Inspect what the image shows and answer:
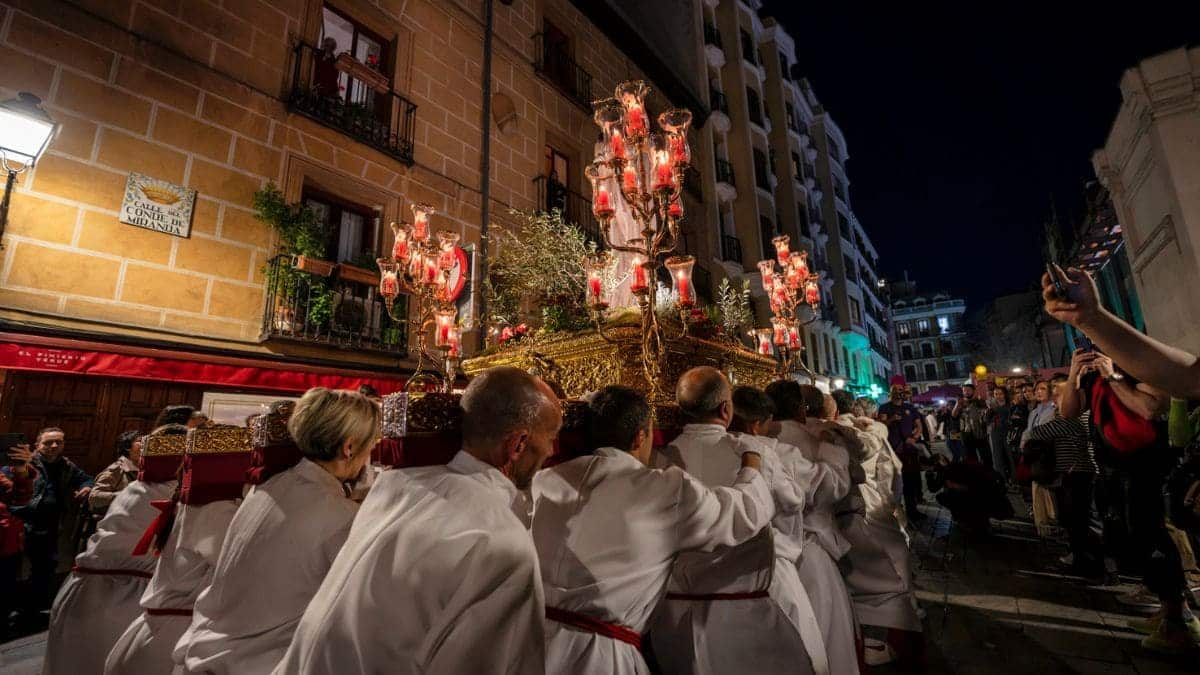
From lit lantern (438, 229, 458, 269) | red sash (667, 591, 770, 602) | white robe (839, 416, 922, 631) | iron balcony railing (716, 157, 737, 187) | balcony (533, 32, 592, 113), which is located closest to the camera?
red sash (667, 591, 770, 602)

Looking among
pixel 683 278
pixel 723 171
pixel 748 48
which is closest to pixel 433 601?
pixel 683 278

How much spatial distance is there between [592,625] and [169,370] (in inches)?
247

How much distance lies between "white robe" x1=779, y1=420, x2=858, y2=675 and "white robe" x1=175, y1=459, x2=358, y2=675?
260cm

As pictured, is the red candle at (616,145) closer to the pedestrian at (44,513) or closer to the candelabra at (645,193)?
the candelabra at (645,193)

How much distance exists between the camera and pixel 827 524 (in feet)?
10.5

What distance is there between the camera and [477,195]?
377 inches

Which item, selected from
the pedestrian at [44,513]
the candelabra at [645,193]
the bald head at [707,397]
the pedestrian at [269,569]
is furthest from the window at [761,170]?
the pedestrian at [269,569]

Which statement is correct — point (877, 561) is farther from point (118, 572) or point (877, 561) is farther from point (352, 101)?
point (352, 101)

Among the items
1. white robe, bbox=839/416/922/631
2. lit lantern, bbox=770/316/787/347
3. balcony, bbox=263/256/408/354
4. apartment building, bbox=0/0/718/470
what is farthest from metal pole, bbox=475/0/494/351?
white robe, bbox=839/416/922/631

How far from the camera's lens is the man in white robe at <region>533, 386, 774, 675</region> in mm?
1705

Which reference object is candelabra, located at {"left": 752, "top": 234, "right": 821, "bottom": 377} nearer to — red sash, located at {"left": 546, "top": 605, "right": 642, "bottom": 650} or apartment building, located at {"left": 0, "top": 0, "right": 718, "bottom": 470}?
apartment building, located at {"left": 0, "top": 0, "right": 718, "bottom": 470}

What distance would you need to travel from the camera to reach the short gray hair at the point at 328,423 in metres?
1.80

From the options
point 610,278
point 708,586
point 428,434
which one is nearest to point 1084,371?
point 708,586

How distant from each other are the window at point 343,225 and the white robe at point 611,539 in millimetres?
7268
